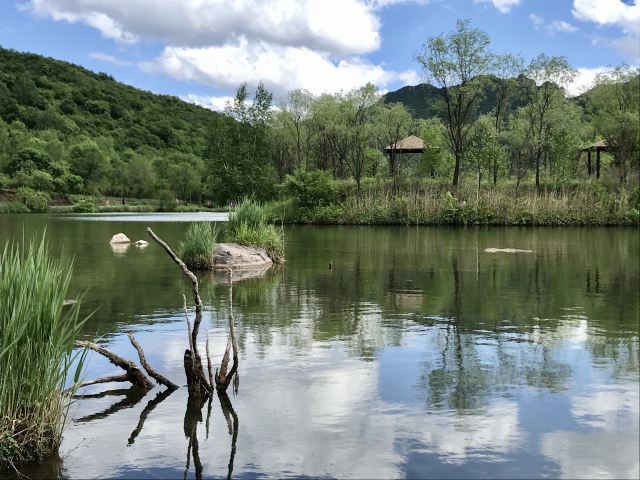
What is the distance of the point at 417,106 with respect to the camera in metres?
145

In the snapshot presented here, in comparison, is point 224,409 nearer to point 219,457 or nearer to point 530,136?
point 219,457

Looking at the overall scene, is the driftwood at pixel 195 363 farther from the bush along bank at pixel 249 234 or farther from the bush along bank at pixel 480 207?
the bush along bank at pixel 480 207

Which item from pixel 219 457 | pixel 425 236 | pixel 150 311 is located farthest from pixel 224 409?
pixel 425 236

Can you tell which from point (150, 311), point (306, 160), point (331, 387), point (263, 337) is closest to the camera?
point (331, 387)

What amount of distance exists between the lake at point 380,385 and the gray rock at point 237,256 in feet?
11.3

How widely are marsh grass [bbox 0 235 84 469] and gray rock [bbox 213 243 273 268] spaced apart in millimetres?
14416

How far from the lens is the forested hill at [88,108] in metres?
133

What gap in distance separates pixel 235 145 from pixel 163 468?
245 feet

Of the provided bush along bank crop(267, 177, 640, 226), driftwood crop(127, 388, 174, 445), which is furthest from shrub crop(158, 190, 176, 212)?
driftwood crop(127, 388, 174, 445)

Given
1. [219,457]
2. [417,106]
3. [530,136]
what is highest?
[417,106]

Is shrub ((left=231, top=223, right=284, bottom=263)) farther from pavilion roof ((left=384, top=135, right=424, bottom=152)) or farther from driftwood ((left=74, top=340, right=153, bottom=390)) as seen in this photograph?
pavilion roof ((left=384, top=135, right=424, bottom=152))

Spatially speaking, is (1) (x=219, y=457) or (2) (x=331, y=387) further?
(2) (x=331, y=387)

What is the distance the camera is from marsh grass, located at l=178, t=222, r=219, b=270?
19.6 metres

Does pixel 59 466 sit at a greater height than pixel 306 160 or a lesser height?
lesser
